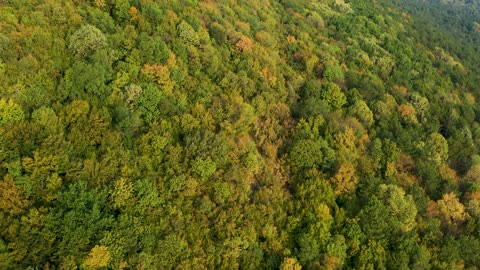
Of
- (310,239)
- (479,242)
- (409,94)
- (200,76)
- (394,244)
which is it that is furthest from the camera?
(409,94)

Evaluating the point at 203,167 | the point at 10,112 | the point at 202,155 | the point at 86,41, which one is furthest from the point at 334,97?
the point at 10,112

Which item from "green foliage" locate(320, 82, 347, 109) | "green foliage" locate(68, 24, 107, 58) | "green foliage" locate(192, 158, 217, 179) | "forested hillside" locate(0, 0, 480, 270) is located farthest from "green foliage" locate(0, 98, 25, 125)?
"green foliage" locate(320, 82, 347, 109)

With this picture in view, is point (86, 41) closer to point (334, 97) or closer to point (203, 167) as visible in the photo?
point (203, 167)

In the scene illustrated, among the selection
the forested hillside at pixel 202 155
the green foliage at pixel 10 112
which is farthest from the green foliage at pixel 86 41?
the green foliage at pixel 10 112

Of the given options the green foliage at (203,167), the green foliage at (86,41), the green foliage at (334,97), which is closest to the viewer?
the green foliage at (203,167)

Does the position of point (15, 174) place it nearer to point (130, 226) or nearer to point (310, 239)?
point (130, 226)

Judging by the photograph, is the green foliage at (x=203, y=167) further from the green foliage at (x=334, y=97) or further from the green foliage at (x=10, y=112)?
the green foliage at (x=334, y=97)

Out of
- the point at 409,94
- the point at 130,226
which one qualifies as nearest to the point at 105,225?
the point at 130,226

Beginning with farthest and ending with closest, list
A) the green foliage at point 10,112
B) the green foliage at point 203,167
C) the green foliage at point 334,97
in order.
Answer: the green foliage at point 334,97 < the green foliage at point 203,167 < the green foliage at point 10,112
